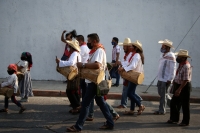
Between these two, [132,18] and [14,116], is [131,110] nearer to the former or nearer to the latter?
[14,116]

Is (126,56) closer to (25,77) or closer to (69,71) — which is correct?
(69,71)

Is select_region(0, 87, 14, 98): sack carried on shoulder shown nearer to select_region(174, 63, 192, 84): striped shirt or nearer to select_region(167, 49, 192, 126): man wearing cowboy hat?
select_region(167, 49, 192, 126): man wearing cowboy hat

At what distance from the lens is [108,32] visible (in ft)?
44.3

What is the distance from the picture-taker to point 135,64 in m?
8.54

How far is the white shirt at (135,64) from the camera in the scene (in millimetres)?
8518

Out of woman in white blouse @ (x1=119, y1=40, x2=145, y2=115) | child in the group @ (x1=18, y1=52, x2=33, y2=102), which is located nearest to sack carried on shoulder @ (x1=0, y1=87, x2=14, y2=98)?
child in the group @ (x1=18, y1=52, x2=33, y2=102)

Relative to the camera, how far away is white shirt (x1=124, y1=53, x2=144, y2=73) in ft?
27.9

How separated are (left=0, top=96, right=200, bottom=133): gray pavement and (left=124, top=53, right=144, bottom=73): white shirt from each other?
1.14 meters

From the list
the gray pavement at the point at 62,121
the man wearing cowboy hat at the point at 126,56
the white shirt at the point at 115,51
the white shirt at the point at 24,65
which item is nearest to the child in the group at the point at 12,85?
the gray pavement at the point at 62,121

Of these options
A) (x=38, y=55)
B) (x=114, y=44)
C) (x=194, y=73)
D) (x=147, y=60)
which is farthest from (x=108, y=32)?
(x=194, y=73)

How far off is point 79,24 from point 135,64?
529cm

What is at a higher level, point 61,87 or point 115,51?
point 115,51

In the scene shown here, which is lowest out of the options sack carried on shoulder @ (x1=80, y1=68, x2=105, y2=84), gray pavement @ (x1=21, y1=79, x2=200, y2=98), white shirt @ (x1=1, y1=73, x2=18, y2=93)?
gray pavement @ (x1=21, y1=79, x2=200, y2=98)

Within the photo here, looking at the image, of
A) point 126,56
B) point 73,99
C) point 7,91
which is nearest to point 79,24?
point 126,56
